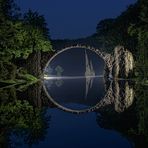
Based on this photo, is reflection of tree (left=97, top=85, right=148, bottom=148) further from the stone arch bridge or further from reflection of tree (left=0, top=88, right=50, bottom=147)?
the stone arch bridge

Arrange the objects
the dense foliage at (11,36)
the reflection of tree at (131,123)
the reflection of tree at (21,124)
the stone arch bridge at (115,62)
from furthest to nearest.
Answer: the stone arch bridge at (115,62) → the dense foliage at (11,36) → the reflection of tree at (21,124) → the reflection of tree at (131,123)

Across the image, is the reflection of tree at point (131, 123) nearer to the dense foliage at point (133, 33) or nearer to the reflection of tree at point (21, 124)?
the reflection of tree at point (21, 124)

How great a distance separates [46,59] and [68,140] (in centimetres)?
5485

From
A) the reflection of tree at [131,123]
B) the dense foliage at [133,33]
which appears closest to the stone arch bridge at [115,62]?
the dense foliage at [133,33]

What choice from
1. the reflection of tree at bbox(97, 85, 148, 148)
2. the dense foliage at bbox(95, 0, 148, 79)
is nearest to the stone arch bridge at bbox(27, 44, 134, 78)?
the dense foliage at bbox(95, 0, 148, 79)

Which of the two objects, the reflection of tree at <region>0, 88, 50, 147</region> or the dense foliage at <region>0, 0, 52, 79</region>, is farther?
the dense foliage at <region>0, 0, 52, 79</region>

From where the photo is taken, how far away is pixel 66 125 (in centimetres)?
1703

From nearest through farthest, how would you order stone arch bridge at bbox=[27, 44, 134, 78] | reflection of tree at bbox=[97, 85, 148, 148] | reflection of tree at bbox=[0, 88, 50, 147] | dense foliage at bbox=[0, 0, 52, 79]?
reflection of tree at bbox=[97, 85, 148, 148]
reflection of tree at bbox=[0, 88, 50, 147]
dense foliage at bbox=[0, 0, 52, 79]
stone arch bridge at bbox=[27, 44, 134, 78]

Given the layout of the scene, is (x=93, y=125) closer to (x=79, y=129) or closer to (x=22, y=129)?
(x=79, y=129)

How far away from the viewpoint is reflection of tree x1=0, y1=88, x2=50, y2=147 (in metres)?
13.4

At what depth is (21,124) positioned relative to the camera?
53.6 ft

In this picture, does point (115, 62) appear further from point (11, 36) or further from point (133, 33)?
point (11, 36)

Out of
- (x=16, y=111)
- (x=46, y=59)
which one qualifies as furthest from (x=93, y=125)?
(x=46, y=59)

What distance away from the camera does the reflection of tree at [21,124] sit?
13.4m
